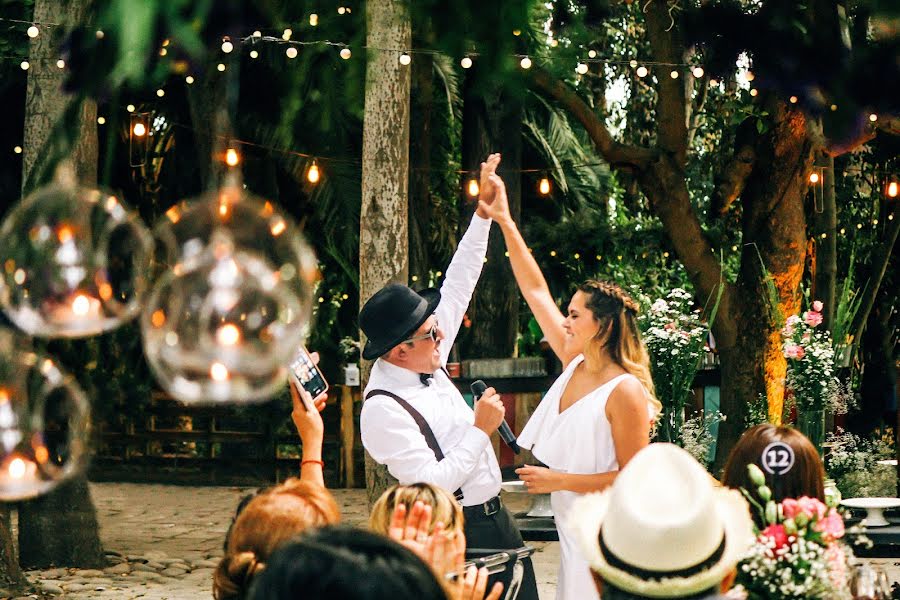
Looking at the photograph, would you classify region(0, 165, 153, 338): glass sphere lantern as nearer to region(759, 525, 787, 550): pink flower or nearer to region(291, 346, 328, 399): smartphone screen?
region(291, 346, 328, 399): smartphone screen

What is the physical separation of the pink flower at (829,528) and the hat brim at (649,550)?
0.41 meters

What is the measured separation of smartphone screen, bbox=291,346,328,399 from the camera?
3869mm

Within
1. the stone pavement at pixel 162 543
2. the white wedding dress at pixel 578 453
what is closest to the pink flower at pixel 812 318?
the stone pavement at pixel 162 543

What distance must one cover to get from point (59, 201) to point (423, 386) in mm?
1742

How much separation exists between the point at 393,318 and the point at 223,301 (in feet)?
5.13

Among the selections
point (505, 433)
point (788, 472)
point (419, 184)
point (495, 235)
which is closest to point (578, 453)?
point (505, 433)

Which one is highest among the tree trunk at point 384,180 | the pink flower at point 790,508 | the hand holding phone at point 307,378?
the tree trunk at point 384,180

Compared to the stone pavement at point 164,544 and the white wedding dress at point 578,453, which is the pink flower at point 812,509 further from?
the stone pavement at point 164,544

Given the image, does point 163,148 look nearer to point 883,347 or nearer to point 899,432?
point 883,347

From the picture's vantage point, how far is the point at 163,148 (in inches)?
583

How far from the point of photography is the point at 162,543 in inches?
384

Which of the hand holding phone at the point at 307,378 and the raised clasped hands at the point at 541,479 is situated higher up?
the hand holding phone at the point at 307,378

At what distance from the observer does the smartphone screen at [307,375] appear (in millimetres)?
3869

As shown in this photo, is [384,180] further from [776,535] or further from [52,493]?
[776,535]
